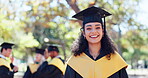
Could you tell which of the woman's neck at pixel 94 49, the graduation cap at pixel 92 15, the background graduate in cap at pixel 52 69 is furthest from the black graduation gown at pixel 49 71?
the woman's neck at pixel 94 49

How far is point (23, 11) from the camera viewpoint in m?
11.6

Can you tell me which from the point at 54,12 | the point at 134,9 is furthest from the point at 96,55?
the point at 134,9

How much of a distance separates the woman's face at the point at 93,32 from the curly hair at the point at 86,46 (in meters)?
0.11

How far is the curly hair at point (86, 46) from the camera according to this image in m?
3.47

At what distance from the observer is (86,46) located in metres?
3.56

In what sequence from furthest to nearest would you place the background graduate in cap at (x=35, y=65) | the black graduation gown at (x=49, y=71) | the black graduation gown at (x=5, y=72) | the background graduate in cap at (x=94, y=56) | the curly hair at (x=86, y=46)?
the background graduate in cap at (x=35, y=65), the black graduation gown at (x=49, y=71), the black graduation gown at (x=5, y=72), the curly hair at (x=86, y=46), the background graduate in cap at (x=94, y=56)

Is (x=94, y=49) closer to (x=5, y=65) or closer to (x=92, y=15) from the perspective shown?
(x=92, y=15)

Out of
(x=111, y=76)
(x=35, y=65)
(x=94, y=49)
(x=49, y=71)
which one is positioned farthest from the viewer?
(x=35, y=65)

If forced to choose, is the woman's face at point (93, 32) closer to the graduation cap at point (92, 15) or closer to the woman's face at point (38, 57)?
the graduation cap at point (92, 15)

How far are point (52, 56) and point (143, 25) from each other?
18.7 ft

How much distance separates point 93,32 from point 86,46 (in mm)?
239

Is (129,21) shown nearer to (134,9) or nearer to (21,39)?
(134,9)

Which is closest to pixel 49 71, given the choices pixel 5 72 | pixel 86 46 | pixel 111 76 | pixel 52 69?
pixel 52 69

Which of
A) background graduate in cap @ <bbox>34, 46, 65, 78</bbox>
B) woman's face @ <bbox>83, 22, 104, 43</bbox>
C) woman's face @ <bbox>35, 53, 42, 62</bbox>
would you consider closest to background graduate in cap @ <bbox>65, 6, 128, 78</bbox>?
woman's face @ <bbox>83, 22, 104, 43</bbox>
